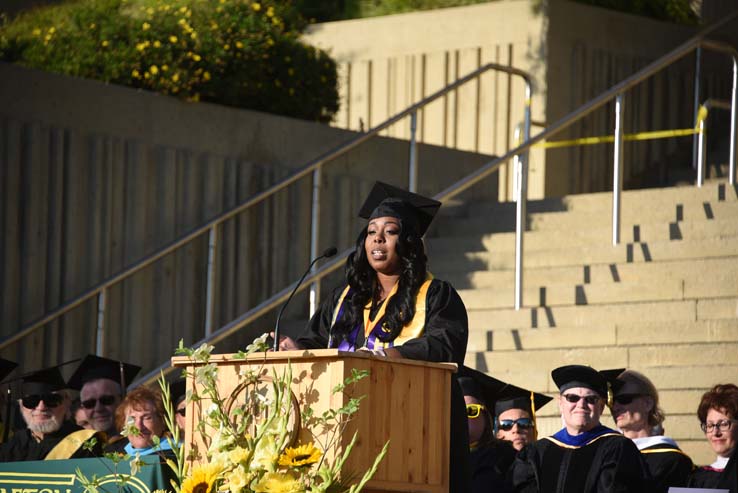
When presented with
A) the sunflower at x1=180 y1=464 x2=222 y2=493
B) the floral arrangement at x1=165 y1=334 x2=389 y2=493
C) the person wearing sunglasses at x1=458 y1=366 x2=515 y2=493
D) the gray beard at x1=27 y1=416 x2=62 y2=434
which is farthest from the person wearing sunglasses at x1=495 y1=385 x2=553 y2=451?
the sunflower at x1=180 y1=464 x2=222 y2=493

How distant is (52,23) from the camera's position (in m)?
12.9

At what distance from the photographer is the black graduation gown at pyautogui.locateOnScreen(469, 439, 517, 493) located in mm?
7758

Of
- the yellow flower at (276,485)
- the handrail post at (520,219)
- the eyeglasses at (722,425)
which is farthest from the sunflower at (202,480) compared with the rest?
the handrail post at (520,219)

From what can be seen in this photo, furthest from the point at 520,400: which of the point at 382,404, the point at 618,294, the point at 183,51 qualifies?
the point at 183,51

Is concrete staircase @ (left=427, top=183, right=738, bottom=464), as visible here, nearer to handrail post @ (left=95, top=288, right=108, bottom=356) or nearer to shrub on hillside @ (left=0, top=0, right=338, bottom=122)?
shrub on hillside @ (left=0, top=0, right=338, bottom=122)

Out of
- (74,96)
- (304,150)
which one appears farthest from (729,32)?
(74,96)

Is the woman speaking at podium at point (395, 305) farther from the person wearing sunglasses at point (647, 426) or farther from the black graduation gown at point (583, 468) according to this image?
the person wearing sunglasses at point (647, 426)

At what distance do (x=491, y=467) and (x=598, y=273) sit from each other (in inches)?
115

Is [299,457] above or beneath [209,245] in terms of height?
beneath

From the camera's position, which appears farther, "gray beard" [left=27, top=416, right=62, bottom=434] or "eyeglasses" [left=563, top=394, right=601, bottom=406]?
"gray beard" [left=27, top=416, right=62, bottom=434]

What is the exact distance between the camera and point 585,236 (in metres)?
11.1

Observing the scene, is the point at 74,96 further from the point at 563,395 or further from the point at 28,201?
the point at 563,395

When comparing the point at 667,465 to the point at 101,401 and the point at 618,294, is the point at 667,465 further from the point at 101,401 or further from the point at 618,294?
the point at 101,401

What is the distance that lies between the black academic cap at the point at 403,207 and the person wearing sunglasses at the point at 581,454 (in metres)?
1.32
